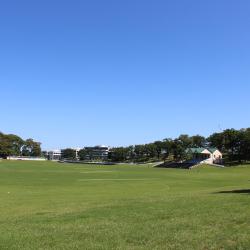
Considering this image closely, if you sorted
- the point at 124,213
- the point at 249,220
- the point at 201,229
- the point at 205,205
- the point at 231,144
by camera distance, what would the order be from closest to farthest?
the point at 201,229 → the point at 249,220 → the point at 124,213 → the point at 205,205 → the point at 231,144

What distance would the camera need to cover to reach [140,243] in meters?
10.8

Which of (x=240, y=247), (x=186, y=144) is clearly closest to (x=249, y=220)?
(x=240, y=247)

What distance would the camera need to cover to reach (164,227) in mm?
12633

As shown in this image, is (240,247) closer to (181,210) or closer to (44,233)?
(44,233)

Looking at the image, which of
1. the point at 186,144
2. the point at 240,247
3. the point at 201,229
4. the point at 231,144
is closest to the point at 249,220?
the point at 201,229

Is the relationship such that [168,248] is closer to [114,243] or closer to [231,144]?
[114,243]

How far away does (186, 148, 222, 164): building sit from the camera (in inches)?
7072

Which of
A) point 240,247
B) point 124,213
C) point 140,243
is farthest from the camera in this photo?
point 124,213

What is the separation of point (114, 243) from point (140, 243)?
1.87ft

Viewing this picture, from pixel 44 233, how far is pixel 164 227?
3013mm

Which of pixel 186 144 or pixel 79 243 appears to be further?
pixel 186 144

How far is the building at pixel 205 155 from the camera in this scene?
17962 centimetres

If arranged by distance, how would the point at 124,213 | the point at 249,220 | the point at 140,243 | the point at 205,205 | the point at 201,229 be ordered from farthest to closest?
1. the point at 205,205
2. the point at 124,213
3. the point at 249,220
4. the point at 201,229
5. the point at 140,243

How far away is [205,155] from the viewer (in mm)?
185875
